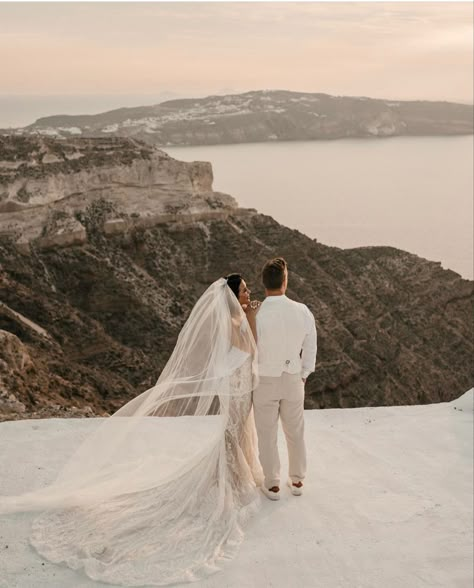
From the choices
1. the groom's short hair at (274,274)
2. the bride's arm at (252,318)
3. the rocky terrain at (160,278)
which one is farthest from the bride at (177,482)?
the rocky terrain at (160,278)

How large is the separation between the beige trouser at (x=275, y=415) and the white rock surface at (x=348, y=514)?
324 millimetres

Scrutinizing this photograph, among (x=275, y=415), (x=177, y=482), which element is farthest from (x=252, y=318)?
(x=177, y=482)

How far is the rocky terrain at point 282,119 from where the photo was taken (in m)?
110

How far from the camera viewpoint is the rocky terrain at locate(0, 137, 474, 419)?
887 inches

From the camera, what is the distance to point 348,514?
5602 millimetres

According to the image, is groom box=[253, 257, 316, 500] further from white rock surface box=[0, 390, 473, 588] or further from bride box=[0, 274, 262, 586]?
white rock surface box=[0, 390, 473, 588]

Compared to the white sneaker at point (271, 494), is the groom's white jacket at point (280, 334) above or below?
above

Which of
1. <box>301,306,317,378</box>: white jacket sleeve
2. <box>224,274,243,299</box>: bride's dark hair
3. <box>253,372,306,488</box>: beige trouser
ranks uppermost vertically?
<box>224,274,243,299</box>: bride's dark hair

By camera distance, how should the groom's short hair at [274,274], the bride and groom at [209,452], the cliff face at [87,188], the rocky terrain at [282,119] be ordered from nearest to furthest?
1. the bride and groom at [209,452]
2. the groom's short hair at [274,274]
3. the cliff face at [87,188]
4. the rocky terrain at [282,119]

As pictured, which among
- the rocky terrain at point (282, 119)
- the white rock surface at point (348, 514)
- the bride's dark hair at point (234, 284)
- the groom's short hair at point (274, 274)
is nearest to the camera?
the white rock surface at point (348, 514)

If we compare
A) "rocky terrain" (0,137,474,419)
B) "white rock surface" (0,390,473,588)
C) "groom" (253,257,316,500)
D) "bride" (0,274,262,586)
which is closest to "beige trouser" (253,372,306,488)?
"groom" (253,257,316,500)

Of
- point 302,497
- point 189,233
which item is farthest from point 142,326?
point 302,497

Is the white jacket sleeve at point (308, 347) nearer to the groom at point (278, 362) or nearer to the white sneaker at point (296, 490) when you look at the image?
the groom at point (278, 362)

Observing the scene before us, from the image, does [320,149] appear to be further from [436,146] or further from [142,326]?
[142,326]
